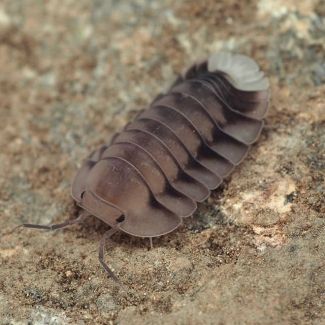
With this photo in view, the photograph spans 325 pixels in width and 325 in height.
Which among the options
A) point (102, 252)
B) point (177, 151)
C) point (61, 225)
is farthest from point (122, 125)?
point (102, 252)

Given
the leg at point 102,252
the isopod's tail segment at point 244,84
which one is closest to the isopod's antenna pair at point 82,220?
the leg at point 102,252

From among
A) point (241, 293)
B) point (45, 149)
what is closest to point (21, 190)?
point (45, 149)

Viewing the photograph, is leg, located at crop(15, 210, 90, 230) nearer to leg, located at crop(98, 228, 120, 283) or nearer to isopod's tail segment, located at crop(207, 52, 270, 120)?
leg, located at crop(98, 228, 120, 283)

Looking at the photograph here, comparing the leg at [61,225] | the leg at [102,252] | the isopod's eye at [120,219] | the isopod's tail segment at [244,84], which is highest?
the isopod's tail segment at [244,84]

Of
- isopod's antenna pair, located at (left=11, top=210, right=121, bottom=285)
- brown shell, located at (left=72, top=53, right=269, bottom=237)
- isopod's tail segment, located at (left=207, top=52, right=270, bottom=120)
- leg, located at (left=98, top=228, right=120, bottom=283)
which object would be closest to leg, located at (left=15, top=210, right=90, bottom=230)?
isopod's antenna pair, located at (left=11, top=210, right=121, bottom=285)

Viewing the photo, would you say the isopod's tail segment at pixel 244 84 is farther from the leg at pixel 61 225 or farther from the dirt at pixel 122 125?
the leg at pixel 61 225

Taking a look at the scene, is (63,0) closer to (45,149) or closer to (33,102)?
(33,102)
